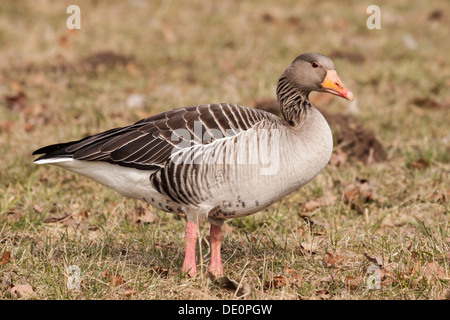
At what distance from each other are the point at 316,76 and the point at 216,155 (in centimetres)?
108

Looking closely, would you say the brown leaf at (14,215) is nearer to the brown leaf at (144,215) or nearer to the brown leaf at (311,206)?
the brown leaf at (144,215)

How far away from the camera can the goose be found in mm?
4297

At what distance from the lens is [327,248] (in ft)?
16.5

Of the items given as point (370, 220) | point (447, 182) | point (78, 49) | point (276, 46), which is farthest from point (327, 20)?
point (370, 220)

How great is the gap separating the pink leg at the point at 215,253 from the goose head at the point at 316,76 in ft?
4.42

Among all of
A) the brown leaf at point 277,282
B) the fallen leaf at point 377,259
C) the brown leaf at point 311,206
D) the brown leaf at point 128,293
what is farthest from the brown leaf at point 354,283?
the brown leaf at point 311,206

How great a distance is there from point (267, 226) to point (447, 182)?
2.35m

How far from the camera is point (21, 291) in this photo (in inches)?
169

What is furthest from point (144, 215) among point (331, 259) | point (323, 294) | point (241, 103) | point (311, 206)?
point (241, 103)

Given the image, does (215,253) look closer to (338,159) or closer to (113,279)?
(113,279)

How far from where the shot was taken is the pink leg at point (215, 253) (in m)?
4.64

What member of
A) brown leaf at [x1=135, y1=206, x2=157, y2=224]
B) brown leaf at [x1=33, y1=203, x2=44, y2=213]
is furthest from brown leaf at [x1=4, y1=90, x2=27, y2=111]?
brown leaf at [x1=135, y1=206, x2=157, y2=224]
